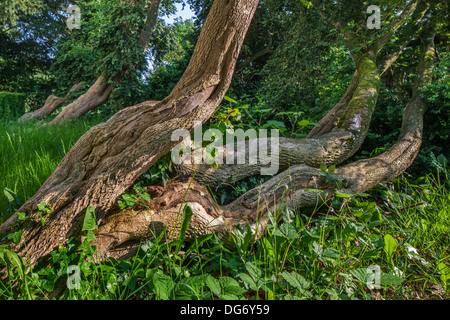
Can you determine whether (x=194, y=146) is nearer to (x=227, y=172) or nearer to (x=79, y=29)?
Answer: (x=227, y=172)

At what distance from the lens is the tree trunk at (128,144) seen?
157 cm

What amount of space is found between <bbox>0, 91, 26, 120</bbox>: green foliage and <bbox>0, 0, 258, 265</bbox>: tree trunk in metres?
8.47

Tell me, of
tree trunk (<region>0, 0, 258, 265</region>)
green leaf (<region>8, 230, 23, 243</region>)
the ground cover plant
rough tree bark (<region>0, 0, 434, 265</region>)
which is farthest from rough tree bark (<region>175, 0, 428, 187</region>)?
green leaf (<region>8, 230, 23, 243</region>)

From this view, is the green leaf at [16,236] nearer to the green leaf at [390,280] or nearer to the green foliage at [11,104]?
the green leaf at [390,280]

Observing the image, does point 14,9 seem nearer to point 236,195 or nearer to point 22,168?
point 22,168

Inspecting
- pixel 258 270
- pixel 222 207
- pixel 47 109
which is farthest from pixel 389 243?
pixel 47 109

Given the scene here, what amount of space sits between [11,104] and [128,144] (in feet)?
33.5

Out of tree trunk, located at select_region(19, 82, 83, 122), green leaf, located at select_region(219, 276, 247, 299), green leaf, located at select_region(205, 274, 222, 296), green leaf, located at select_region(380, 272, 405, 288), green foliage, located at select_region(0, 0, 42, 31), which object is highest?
green foliage, located at select_region(0, 0, 42, 31)

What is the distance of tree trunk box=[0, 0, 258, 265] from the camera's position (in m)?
1.57

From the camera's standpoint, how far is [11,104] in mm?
9242

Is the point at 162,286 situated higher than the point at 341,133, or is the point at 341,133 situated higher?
the point at 341,133

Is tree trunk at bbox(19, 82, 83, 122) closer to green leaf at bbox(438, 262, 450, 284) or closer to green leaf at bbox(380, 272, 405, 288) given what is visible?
green leaf at bbox(380, 272, 405, 288)

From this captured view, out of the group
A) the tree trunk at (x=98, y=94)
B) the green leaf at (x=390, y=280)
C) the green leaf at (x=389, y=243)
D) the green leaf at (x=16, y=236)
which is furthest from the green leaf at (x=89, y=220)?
the tree trunk at (x=98, y=94)

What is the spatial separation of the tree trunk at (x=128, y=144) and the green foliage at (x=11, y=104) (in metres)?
8.47
